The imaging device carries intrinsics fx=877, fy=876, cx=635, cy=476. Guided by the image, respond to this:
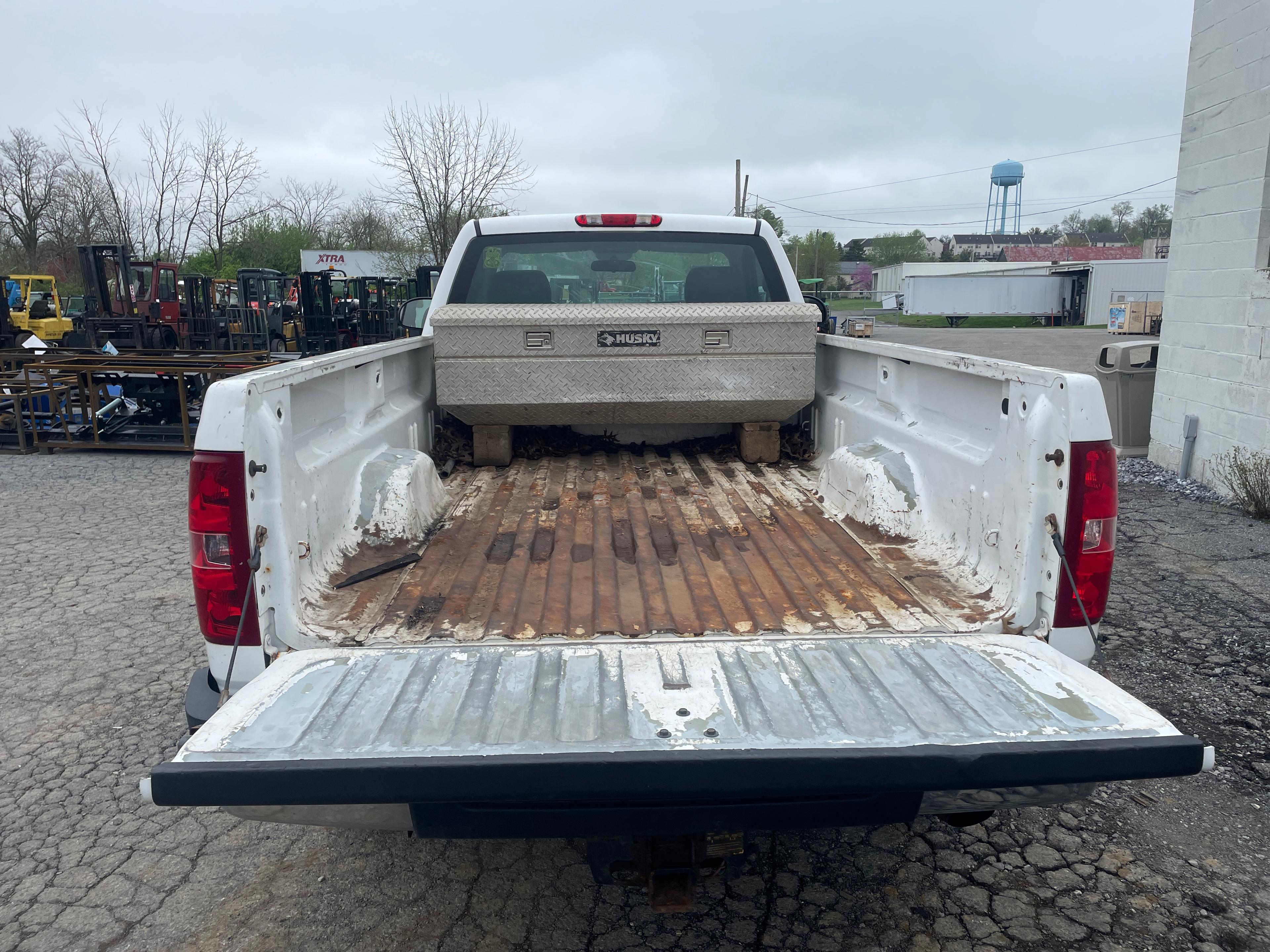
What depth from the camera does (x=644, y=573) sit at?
3045 mm

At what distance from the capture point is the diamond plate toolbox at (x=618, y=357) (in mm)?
4184

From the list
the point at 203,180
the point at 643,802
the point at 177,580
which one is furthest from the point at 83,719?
the point at 203,180

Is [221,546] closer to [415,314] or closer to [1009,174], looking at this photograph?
[415,314]

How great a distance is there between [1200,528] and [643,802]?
6.52m

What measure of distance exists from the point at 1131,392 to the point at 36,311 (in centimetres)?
2596

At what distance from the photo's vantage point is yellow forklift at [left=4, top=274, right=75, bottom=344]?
77.2 ft

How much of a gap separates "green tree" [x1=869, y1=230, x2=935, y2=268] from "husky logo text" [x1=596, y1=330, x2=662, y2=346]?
103053 mm

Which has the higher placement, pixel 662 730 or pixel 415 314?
pixel 415 314

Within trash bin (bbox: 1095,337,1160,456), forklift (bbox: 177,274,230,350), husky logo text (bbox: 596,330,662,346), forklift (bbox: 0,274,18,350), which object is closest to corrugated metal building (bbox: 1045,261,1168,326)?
trash bin (bbox: 1095,337,1160,456)

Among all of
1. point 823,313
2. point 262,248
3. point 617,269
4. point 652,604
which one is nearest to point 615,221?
point 617,269

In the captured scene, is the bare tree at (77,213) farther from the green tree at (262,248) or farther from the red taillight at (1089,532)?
the red taillight at (1089,532)

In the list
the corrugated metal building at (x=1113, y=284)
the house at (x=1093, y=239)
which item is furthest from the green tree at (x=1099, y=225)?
the corrugated metal building at (x=1113, y=284)

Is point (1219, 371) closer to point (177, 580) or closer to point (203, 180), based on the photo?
point (177, 580)

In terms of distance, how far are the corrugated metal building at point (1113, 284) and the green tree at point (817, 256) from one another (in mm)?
38638
